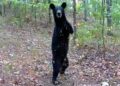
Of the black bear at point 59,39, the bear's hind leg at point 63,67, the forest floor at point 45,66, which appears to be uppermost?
the black bear at point 59,39

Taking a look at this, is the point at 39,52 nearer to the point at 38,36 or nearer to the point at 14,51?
the point at 14,51

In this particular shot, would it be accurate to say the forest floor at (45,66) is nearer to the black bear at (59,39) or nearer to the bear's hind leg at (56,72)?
the bear's hind leg at (56,72)

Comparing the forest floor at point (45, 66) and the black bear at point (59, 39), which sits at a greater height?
the black bear at point (59, 39)

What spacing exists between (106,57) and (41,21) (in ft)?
50.1

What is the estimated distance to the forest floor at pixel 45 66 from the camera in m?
9.20

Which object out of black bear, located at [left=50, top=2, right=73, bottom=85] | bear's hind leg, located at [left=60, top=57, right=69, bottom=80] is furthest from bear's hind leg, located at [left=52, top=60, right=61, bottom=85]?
bear's hind leg, located at [left=60, top=57, right=69, bottom=80]

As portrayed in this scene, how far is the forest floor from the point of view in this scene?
9.20 metres

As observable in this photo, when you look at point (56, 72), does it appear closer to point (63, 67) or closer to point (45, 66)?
point (63, 67)

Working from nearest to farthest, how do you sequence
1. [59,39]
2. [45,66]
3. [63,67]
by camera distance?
[59,39] → [63,67] → [45,66]

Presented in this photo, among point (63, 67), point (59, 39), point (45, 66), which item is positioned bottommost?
point (45, 66)

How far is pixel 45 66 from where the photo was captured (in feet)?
37.5

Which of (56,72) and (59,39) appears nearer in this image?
(56,72)

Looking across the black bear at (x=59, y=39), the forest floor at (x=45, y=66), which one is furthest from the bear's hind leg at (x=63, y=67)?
the black bear at (x=59, y=39)

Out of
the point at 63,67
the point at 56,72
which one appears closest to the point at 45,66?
the point at 63,67
